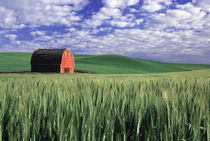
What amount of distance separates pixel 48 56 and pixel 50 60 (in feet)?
3.79

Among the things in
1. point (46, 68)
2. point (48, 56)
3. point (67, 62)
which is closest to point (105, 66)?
point (67, 62)

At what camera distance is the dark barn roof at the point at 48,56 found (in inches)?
1417

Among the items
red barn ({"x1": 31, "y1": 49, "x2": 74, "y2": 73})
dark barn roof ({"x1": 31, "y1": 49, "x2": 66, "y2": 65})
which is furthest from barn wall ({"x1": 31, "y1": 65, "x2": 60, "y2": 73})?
dark barn roof ({"x1": 31, "y1": 49, "x2": 66, "y2": 65})

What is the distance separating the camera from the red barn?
35.9 meters

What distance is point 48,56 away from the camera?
36719mm

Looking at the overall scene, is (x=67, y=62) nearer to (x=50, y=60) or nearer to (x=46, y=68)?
(x=50, y=60)

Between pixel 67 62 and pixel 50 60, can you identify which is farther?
pixel 67 62

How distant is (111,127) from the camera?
4.12ft

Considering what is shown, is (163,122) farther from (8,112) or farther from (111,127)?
(8,112)

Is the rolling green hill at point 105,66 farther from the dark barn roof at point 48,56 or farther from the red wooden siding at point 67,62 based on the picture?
the dark barn roof at point 48,56

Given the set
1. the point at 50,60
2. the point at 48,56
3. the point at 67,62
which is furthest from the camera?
the point at 67,62

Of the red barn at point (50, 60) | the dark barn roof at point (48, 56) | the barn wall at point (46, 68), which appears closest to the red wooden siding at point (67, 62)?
the red barn at point (50, 60)

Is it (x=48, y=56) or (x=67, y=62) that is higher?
(x=48, y=56)

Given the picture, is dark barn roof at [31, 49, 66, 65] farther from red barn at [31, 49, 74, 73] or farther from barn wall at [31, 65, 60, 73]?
barn wall at [31, 65, 60, 73]
